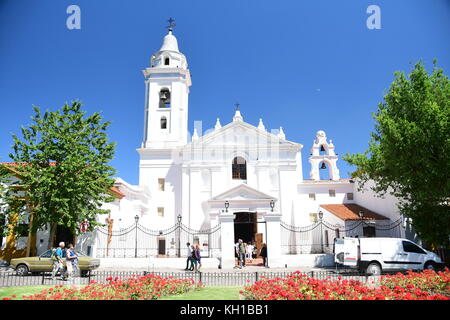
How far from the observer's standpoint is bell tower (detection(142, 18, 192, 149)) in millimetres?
31578

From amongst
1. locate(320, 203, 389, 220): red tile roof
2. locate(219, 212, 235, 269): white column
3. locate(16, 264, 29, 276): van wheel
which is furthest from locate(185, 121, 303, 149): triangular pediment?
locate(16, 264, 29, 276): van wheel

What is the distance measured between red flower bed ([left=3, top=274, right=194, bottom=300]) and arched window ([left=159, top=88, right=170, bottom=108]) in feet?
81.8

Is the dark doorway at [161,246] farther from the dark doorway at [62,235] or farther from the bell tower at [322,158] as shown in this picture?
the bell tower at [322,158]

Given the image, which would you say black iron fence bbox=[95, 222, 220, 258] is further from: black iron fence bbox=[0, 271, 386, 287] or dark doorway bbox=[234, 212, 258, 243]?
black iron fence bbox=[0, 271, 386, 287]

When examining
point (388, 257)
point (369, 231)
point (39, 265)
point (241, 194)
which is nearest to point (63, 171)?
point (39, 265)

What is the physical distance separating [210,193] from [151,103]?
37.4 feet

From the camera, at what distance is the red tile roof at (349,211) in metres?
25.6

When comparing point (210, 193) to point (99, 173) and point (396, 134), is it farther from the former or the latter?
point (396, 134)

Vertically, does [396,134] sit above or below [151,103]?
below

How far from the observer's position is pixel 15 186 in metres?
20.0

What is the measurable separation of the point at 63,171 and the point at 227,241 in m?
10.2

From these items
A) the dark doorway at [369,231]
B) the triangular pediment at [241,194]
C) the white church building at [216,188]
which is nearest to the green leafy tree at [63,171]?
the white church building at [216,188]
